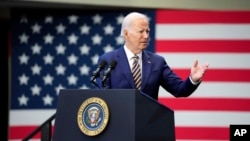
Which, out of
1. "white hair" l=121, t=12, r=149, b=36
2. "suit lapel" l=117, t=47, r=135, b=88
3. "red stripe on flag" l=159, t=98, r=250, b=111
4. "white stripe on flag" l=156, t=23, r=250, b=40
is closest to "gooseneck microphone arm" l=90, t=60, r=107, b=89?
"suit lapel" l=117, t=47, r=135, b=88

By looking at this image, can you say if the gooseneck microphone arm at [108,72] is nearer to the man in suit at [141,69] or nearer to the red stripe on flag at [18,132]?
the man in suit at [141,69]

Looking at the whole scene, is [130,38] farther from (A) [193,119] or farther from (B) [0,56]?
(B) [0,56]

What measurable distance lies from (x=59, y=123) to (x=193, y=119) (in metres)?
3.25

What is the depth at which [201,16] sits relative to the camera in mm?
5852

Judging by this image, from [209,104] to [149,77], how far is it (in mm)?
2783

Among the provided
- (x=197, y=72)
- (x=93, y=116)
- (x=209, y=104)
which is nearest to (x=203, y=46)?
(x=209, y=104)

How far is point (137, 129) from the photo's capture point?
8.23 feet

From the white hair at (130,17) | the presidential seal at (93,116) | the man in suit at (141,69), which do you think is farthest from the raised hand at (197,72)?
the presidential seal at (93,116)

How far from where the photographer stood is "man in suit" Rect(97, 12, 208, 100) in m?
3.07

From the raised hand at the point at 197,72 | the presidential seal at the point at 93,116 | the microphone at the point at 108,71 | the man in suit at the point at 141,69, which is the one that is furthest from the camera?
the man in suit at the point at 141,69

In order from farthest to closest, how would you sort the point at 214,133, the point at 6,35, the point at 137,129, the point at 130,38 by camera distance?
the point at 6,35 → the point at 214,133 → the point at 130,38 → the point at 137,129

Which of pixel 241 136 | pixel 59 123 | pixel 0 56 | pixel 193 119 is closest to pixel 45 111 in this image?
pixel 0 56

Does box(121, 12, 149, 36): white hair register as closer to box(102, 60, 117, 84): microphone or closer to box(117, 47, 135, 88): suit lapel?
box(117, 47, 135, 88): suit lapel

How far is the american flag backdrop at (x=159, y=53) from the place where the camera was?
5754 millimetres
